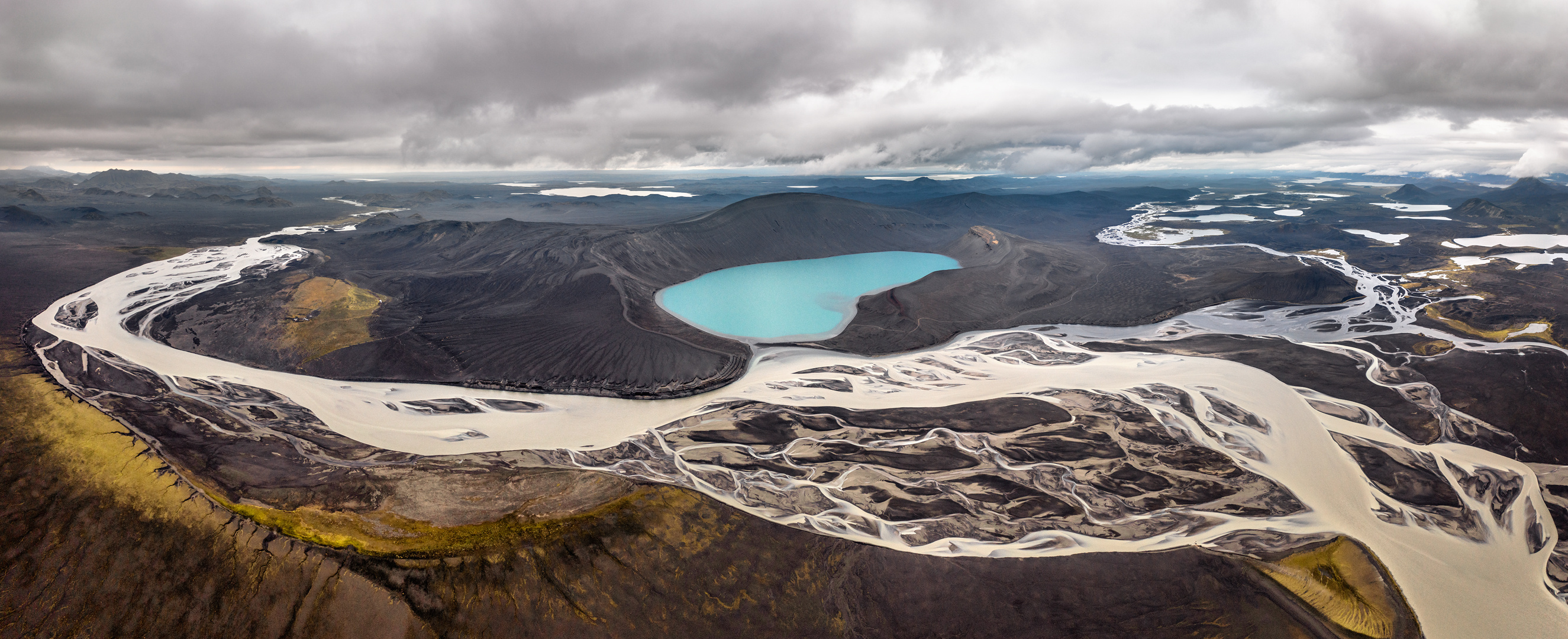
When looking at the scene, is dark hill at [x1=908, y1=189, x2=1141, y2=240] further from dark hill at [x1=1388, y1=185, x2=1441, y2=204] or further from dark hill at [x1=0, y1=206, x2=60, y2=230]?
dark hill at [x1=0, y1=206, x2=60, y2=230]

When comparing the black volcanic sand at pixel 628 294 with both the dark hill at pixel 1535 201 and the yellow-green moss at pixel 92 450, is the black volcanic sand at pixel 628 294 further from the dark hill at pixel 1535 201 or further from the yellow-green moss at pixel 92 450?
the dark hill at pixel 1535 201

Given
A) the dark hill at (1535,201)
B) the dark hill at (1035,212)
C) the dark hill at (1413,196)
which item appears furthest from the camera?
the dark hill at (1413,196)

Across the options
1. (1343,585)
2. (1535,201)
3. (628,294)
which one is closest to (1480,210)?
(1535,201)

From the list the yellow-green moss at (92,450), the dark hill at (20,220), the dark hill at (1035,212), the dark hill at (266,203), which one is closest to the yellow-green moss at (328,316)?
the yellow-green moss at (92,450)

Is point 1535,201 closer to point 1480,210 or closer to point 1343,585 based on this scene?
point 1480,210

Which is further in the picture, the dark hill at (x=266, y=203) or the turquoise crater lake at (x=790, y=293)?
the dark hill at (x=266, y=203)

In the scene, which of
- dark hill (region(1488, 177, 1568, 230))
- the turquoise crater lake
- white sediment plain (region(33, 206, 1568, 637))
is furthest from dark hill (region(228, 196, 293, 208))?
dark hill (region(1488, 177, 1568, 230))

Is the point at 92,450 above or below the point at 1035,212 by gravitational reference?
below

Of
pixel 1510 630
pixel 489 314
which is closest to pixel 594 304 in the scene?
pixel 489 314
